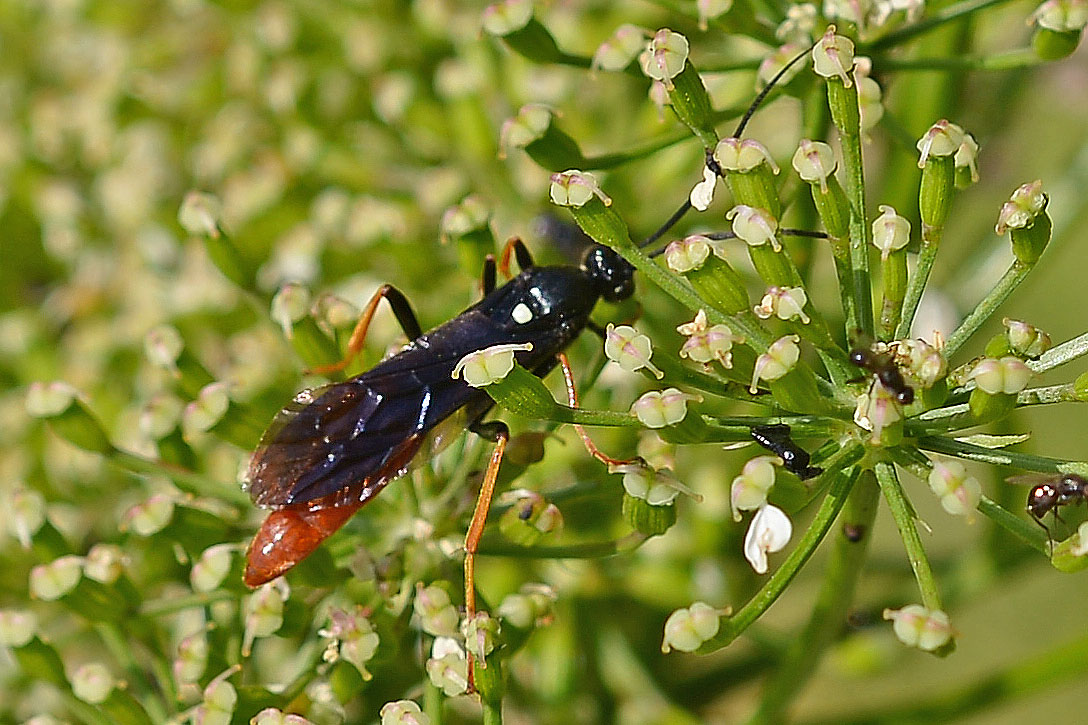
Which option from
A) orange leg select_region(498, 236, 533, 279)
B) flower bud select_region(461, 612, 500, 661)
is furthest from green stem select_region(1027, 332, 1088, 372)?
orange leg select_region(498, 236, 533, 279)

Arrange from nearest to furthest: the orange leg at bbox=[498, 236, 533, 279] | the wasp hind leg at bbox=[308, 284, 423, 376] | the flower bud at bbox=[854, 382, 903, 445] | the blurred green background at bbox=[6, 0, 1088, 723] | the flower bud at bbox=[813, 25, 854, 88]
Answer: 1. the flower bud at bbox=[854, 382, 903, 445]
2. the flower bud at bbox=[813, 25, 854, 88]
3. the wasp hind leg at bbox=[308, 284, 423, 376]
4. the orange leg at bbox=[498, 236, 533, 279]
5. the blurred green background at bbox=[6, 0, 1088, 723]

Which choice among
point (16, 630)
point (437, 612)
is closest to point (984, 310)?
point (437, 612)

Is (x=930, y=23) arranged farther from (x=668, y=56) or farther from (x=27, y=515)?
(x=27, y=515)

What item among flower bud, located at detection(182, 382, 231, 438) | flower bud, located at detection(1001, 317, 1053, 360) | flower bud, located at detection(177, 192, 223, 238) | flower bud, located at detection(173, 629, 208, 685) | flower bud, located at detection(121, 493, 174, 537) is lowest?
flower bud, located at detection(173, 629, 208, 685)

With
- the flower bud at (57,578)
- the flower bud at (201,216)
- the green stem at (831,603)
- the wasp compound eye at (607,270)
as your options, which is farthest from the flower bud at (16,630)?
the green stem at (831,603)

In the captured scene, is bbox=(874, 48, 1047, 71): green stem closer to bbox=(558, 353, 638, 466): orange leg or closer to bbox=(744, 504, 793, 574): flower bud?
bbox=(558, 353, 638, 466): orange leg

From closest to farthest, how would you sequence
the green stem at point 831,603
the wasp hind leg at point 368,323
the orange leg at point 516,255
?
the green stem at point 831,603
the wasp hind leg at point 368,323
the orange leg at point 516,255

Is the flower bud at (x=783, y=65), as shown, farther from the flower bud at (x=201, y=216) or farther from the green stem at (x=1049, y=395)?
the flower bud at (x=201, y=216)
